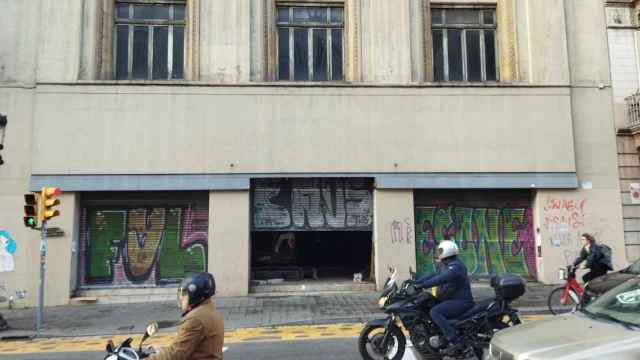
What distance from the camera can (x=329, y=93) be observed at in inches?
640

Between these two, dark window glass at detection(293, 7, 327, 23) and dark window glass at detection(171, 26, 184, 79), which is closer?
dark window glass at detection(171, 26, 184, 79)

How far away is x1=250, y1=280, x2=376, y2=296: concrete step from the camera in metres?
16.0

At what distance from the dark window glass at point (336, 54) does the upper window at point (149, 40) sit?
14.6ft

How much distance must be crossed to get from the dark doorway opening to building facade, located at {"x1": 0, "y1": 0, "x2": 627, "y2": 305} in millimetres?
44

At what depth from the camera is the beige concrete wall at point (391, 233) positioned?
16.0 meters

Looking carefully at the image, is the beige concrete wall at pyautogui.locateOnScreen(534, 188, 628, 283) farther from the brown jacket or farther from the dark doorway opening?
the brown jacket

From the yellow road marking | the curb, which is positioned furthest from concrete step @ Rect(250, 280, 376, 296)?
the yellow road marking

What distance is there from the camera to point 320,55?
17.1m

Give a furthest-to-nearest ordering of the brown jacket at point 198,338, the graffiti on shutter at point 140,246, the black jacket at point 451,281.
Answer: the graffiti on shutter at point 140,246, the black jacket at point 451,281, the brown jacket at point 198,338

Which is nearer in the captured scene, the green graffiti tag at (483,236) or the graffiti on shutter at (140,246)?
the graffiti on shutter at (140,246)

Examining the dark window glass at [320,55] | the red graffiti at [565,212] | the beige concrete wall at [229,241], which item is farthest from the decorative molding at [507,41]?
the beige concrete wall at [229,241]

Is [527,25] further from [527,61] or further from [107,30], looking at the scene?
[107,30]

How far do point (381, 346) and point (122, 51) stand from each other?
12880mm

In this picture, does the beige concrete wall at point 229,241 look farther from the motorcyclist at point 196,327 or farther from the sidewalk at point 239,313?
the motorcyclist at point 196,327
